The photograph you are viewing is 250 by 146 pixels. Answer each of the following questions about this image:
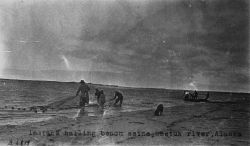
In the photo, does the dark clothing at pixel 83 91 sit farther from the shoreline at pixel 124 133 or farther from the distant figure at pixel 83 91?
Result: the shoreline at pixel 124 133

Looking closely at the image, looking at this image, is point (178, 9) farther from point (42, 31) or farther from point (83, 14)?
point (42, 31)

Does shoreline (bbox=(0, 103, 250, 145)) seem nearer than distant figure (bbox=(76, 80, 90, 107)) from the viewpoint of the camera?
Yes

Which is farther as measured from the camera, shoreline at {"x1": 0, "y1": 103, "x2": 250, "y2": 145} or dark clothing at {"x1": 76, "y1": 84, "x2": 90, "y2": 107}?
dark clothing at {"x1": 76, "y1": 84, "x2": 90, "y2": 107}

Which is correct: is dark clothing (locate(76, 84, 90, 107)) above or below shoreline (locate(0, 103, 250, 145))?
above

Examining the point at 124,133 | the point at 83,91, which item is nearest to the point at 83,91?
the point at 83,91

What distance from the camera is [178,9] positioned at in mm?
16000

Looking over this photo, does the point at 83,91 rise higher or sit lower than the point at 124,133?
higher

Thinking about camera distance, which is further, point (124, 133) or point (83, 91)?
point (83, 91)

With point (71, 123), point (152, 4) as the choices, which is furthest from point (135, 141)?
point (152, 4)

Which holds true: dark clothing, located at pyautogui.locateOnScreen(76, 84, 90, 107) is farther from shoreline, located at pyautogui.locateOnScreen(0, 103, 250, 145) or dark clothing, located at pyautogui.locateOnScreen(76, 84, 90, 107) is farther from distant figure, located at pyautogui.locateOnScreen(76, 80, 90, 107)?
shoreline, located at pyautogui.locateOnScreen(0, 103, 250, 145)

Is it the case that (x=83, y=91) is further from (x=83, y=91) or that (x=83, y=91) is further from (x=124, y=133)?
(x=124, y=133)

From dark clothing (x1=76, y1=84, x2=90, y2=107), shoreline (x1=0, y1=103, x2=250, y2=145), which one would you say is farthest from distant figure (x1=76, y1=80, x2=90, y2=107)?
shoreline (x1=0, y1=103, x2=250, y2=145)

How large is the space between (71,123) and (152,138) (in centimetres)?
462

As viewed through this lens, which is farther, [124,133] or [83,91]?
[83,91]
